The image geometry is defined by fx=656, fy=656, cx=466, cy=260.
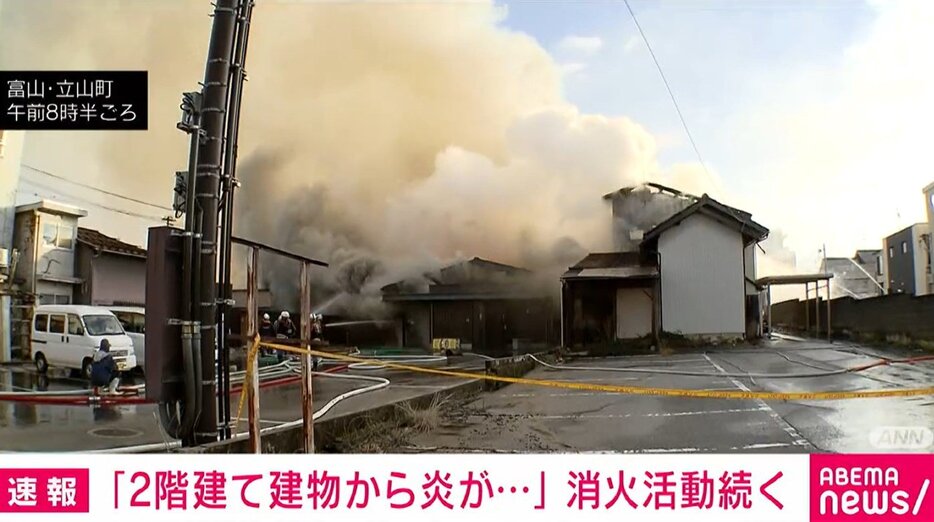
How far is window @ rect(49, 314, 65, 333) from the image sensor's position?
9.68 ft

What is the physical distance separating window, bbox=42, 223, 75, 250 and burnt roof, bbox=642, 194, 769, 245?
126 inches

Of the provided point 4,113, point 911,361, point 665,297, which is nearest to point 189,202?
point 4,113

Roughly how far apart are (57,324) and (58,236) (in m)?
0.43

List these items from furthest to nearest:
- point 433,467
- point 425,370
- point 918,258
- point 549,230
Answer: point 549,230 < point 425,370 < point 918,258 < point 433,467

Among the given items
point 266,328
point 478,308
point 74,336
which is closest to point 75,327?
point 74,336

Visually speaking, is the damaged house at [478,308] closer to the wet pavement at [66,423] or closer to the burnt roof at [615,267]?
the burnt roof at [615,267]

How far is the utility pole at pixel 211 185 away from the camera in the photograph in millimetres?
2926

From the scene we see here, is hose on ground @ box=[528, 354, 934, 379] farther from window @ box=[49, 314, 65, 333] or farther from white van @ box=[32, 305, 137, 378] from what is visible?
window @ box=[49, 314, 65, 333]

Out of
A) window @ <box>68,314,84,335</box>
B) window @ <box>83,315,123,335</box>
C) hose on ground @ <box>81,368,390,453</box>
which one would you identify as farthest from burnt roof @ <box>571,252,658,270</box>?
window @ <box>68,314,84,335</box>

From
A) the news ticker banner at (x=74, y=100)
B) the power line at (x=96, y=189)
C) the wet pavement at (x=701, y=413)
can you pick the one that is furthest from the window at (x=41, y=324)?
the wet pavement at (x=701, y=413)

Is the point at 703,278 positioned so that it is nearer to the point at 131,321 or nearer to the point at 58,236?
the point at 131,321

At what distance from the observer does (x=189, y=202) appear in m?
2.92

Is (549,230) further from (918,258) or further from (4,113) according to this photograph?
(4,113)

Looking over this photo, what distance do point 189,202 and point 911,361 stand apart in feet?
12.4
